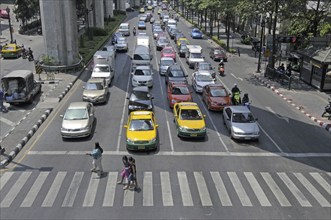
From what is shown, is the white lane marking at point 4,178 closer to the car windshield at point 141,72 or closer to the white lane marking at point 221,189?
the white lane marking at point 221,189

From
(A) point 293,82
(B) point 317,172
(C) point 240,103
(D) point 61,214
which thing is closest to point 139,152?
(D) point 61,214

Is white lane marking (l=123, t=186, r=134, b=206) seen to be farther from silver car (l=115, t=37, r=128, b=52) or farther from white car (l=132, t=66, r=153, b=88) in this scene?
silver car (l=115, t=37, r=128, b=52)

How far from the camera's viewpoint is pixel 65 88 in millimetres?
34281

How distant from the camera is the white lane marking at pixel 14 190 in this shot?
15186mm

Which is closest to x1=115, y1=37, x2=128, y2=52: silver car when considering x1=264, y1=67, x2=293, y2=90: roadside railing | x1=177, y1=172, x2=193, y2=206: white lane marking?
x1=264, y1=67, x2=293, y2=90: roadside railing

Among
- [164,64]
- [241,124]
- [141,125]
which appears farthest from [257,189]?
[164,64]

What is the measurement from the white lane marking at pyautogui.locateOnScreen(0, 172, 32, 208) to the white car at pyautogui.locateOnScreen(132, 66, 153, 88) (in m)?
17.4

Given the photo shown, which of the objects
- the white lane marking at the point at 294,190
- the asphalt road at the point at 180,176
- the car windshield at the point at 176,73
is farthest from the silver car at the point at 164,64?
the white lane marking at the point at 294,190

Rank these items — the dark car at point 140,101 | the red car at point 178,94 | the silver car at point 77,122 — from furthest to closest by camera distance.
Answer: the red car at point 178,94
the dark car at point 140,101
the silver car at point 77,122

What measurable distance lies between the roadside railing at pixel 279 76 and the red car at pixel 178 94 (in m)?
11.6

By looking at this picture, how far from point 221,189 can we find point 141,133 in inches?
238

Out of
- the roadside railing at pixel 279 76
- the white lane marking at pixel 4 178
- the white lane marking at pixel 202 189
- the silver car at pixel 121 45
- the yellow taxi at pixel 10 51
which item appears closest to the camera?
the white lane marking at pixel 202 189

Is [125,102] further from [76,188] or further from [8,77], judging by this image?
[76,188]

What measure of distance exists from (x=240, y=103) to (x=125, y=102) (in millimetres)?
8845
